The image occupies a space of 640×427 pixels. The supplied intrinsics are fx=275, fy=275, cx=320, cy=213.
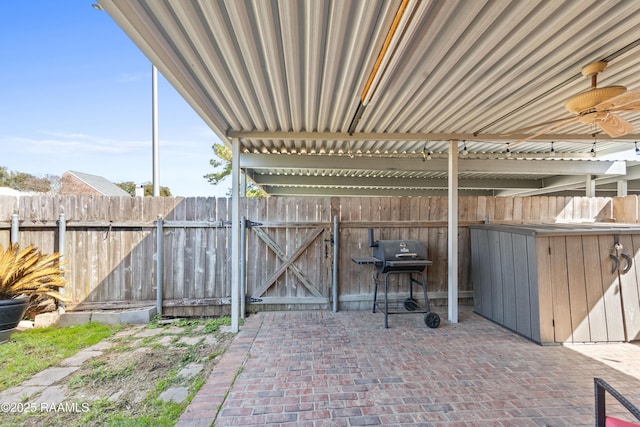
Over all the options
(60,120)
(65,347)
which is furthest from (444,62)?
(60,120)

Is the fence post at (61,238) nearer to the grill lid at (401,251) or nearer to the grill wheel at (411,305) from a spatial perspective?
the grill lid at (401,251)

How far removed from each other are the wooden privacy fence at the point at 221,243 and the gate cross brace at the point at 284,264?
0.02 m

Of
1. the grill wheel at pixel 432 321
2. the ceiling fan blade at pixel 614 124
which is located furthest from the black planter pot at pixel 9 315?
the ceiling fan blade at pixel 614 124

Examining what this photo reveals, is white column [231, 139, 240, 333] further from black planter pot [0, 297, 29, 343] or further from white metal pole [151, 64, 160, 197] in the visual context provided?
white metal pole [151, 64, 160, 197]

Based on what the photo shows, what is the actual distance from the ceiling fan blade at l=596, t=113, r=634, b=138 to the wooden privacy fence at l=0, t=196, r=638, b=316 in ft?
7.17

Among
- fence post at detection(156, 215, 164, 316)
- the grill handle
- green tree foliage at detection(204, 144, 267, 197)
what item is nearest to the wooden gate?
the grill handle

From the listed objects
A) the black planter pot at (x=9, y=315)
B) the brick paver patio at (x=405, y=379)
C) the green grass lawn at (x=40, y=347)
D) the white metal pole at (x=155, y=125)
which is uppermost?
the white metal pole at (x=155, y=125)

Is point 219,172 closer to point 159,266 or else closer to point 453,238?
point 159,266

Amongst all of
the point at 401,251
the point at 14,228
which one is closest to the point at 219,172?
the point at 14,228

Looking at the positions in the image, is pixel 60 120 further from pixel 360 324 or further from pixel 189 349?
pixel 360 324

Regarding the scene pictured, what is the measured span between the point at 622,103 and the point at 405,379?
2897 mm

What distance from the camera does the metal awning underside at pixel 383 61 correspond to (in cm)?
167

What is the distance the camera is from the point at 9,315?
10.6 feet

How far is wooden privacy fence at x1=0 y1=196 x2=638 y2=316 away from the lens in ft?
13.2
